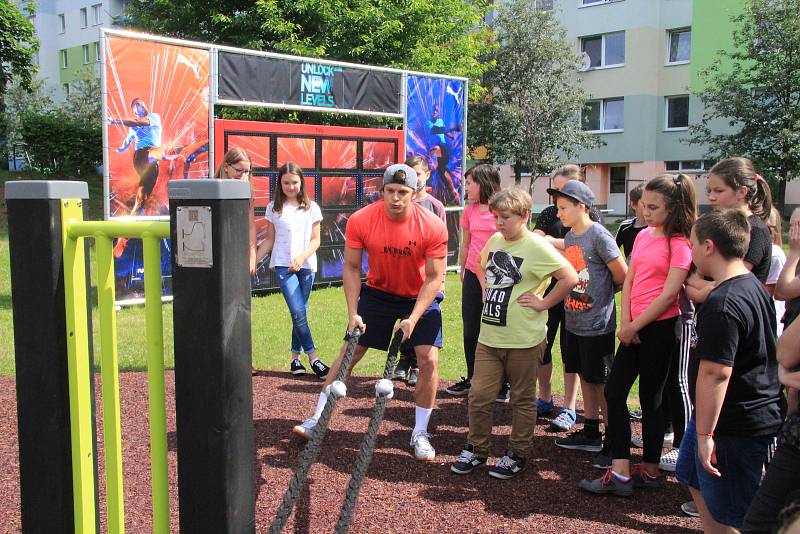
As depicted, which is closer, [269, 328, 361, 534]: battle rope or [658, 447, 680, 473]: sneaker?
[269, 328, 361, 534]: battle rope

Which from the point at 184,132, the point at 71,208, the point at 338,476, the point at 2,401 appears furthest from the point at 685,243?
the point at 184,132

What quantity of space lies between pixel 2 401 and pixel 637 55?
113 feet

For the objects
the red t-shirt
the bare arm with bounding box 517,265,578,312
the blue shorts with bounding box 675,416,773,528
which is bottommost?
the blue shorts with bounding box 675,416,773,528

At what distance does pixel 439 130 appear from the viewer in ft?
44.6

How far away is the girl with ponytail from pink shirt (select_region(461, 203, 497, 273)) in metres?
1.95

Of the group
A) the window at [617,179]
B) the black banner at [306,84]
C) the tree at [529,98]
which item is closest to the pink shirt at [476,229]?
the black banner at [306,84]

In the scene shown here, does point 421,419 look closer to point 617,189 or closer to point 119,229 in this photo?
point 119,229

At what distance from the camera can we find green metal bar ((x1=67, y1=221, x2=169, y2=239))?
238 cm

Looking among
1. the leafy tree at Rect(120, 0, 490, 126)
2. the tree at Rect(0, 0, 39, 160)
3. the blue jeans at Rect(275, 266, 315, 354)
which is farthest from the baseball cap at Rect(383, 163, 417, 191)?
the tree at Rect(0, 0, 39, 160)

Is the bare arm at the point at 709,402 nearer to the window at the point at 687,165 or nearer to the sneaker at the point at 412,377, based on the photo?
the sneaker at the point at 412,377

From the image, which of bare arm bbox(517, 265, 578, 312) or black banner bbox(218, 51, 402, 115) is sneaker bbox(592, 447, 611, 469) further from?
black banner bbox(218, 51, 402, 115)

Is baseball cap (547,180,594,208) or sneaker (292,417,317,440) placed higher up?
baseball cap (547,180,594,208)

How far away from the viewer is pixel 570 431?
5332mm

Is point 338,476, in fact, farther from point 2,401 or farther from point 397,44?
point 397,44
